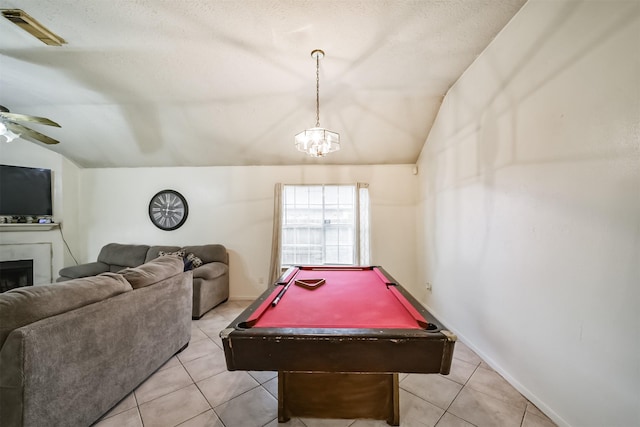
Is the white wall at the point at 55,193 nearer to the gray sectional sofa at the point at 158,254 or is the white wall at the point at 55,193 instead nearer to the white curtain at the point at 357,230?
the gray sectional sofa at the point at 158,254

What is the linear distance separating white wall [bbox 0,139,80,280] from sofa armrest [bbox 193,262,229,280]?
2.81m

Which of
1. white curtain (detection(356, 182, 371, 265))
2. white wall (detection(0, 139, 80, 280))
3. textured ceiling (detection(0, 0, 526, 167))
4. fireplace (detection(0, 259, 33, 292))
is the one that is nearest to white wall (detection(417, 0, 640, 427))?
textured ceiling (detection(0, 0, 526, 167))

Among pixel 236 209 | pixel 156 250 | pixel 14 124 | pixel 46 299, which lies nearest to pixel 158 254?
pixel 156 250

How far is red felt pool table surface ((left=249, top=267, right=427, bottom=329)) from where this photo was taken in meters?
1.29

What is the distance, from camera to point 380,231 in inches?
161

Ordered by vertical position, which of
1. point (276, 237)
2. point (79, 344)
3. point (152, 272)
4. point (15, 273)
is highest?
point (276, 237)

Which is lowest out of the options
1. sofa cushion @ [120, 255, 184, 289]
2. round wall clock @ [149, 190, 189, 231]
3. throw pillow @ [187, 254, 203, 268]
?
throw pillow @ [187, 254, 203, 268]

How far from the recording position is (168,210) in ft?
14.1

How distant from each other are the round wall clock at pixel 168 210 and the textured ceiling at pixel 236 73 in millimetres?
619

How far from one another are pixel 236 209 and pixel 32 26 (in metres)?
2.87

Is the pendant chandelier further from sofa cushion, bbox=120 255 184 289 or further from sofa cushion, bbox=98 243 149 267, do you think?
sofa cushion, bbox=98 243 149 267

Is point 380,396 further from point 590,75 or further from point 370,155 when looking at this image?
point 370,155

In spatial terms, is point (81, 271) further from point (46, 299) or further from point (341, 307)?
point (341, 307)

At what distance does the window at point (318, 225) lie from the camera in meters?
4.18
